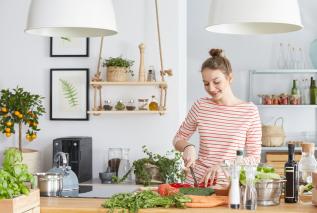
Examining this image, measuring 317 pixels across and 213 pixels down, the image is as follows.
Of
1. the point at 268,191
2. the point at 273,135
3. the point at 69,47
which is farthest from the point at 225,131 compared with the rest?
the point at 273,135

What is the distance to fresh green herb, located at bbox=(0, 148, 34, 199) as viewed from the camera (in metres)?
2.64

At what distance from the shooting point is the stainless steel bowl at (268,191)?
288 cm

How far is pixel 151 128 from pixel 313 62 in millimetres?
2625

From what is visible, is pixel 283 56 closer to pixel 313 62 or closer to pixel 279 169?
pixel 313 62

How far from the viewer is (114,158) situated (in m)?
5.56

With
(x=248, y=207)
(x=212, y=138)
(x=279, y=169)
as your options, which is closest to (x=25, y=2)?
(x=212, y=138)

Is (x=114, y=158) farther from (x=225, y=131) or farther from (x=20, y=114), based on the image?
(x=225, y=131)

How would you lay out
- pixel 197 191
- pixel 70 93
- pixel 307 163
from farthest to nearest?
1. pixel 70 93
2. pixel 307 163
3. pixel 197 191

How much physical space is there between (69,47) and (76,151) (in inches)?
38.0

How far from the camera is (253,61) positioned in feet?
25.0

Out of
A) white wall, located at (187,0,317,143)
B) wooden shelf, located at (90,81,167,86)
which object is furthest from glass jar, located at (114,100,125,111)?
white wall, located at (187,0,317,143)

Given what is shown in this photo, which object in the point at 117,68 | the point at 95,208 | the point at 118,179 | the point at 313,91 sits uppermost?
the point at 117,68

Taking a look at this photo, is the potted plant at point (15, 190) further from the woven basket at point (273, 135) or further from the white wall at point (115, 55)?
the woven basket at point (273, 135)

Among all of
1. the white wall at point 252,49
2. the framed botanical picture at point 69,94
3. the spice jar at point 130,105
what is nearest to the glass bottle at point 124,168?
the spice jar at point 130,105
